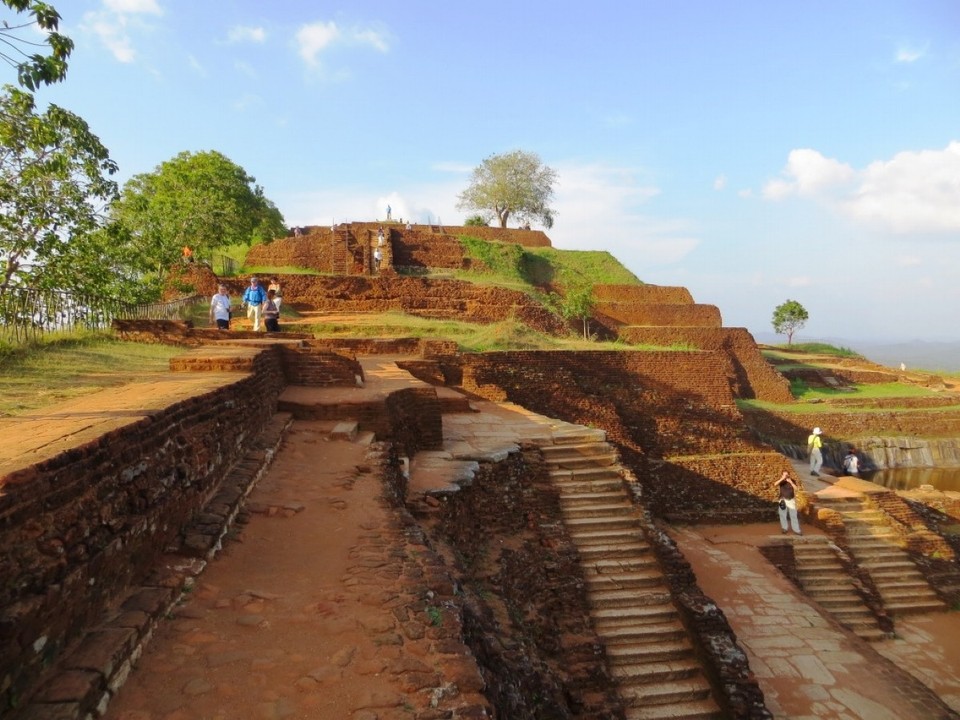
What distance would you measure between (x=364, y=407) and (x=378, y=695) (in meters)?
4.02

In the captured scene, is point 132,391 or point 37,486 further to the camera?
point 132,391

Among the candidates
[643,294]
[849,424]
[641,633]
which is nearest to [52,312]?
[641,633]

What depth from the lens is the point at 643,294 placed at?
24609 millimetres

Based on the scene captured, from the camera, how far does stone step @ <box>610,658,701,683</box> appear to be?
538 centimetres

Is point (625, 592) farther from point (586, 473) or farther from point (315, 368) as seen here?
point (315, 368)

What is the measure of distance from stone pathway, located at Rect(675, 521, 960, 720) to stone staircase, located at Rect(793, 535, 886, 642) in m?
0.54

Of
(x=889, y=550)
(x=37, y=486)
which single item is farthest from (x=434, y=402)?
(x=889, y=550)

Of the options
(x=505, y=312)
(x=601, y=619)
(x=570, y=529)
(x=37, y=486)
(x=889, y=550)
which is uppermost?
(x=505, y=312)

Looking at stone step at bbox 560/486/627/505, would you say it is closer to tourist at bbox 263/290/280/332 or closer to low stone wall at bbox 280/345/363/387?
low stone wall at bbox 280/345/363/387

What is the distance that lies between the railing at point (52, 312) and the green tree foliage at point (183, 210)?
6.73 feet

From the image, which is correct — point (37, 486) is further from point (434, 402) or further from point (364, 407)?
point (434, 402)

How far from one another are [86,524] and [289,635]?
0.98 m

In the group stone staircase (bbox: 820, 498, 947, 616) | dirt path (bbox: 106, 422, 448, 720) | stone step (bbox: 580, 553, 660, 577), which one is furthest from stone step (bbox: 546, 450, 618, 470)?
stone staircase (bbox: 820, 498, 947, 616)

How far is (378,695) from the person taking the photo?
2.25 m
